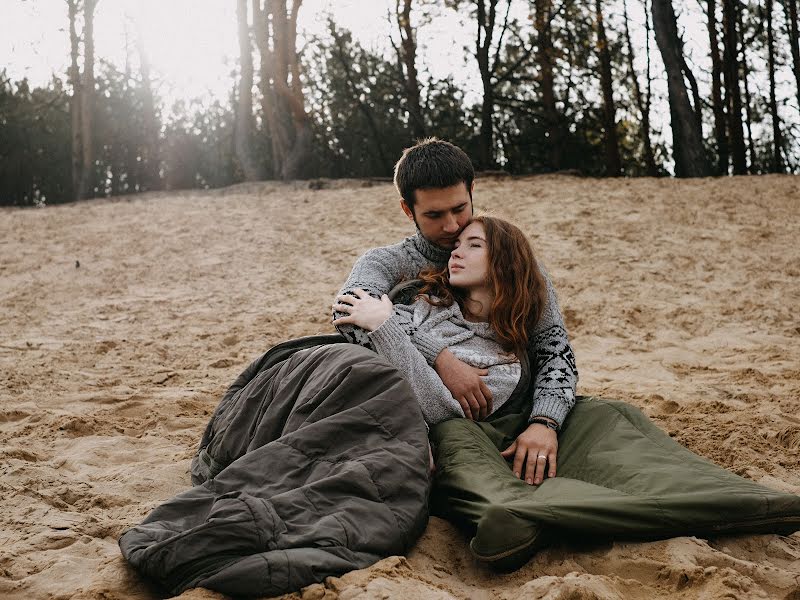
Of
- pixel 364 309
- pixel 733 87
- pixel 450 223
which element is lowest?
pixel 364 309

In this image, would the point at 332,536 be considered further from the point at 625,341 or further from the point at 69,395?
the point at 625,341

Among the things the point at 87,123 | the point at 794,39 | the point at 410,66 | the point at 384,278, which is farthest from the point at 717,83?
the point at 384,278

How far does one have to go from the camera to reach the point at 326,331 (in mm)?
5543

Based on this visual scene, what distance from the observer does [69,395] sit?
4133mm

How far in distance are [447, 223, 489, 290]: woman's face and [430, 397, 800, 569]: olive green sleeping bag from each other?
56cm

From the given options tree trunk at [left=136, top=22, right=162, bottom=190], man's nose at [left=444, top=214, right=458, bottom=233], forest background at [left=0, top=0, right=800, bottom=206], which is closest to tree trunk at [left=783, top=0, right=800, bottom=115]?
forest background at [left=0, top=0, right=800, bottom=206]

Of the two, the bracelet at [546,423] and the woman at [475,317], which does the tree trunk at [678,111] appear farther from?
the bracelet at [546,423]

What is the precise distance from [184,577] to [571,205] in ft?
23.5

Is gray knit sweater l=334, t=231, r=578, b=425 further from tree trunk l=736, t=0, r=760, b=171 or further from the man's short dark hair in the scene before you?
tree trunk l=736, t=0, r=760, b=171

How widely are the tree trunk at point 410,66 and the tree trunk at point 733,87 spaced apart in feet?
15.7

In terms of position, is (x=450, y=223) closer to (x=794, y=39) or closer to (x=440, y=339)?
(x=440, y=339)

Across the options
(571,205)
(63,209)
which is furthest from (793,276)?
(63,209)

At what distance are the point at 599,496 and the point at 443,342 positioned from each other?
84 cm

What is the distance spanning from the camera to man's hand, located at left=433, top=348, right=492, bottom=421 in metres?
2.59
